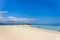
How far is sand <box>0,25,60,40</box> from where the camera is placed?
4.35ft

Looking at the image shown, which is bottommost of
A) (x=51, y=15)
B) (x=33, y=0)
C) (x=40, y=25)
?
(x=40, y=25)

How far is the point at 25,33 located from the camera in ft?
4.43

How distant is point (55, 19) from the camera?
52.7 inches

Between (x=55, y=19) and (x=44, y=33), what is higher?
(x=55, y=19)

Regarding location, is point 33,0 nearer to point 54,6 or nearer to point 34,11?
point 34,11

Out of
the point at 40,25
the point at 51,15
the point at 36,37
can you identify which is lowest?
the point at 36,37

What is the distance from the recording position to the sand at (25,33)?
1325 mm

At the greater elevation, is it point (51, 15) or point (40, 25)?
point (51, 15)

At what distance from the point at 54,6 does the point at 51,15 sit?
0.36ft

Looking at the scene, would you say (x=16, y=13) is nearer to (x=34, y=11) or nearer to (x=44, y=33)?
(x=34, y=11)

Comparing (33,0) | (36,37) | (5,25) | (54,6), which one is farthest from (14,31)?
(54,6)

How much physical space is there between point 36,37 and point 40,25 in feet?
0.47

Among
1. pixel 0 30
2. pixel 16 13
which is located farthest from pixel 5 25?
pixel 16 13

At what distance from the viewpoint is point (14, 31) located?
136 centimetres
